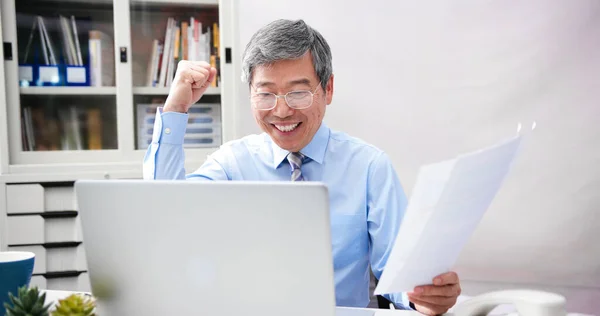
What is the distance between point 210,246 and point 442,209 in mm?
300

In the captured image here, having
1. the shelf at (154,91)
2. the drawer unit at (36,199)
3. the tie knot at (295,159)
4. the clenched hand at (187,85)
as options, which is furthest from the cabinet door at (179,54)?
the tie knot at (295,159)

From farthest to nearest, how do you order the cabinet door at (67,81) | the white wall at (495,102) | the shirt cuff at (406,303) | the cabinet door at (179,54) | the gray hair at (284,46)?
the cabinet door at (179,54)
the cabinet door at (67,81)
the white wall at (495,102)
the gray hair at (284,46)
the shirt cuff at (406,303)

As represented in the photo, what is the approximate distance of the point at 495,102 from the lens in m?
2.21

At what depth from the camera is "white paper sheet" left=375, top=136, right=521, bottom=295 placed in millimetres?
648

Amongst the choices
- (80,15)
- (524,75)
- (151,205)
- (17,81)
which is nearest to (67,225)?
(17,81)

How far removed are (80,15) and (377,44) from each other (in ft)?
4.48

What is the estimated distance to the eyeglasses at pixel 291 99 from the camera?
1.31 meters

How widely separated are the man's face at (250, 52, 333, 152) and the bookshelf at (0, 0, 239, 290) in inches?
45.7

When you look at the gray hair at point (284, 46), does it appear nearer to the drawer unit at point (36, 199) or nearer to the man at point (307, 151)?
the man at point (307, 151)

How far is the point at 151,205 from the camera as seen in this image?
0.72m

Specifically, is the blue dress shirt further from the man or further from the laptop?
the laptop

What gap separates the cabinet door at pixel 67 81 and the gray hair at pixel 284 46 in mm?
1340

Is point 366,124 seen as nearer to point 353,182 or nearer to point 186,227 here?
point 353,182

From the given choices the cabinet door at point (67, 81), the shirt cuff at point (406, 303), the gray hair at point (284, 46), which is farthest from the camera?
the cabinet door at point (67, 81)
